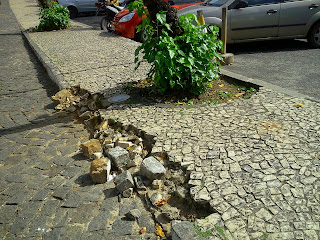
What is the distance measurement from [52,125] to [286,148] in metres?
3.64

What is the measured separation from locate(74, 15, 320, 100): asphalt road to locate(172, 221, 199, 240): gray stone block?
12.2 ft

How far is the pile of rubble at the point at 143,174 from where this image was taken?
2.95 metres

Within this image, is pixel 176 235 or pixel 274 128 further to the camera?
pixel 274 128

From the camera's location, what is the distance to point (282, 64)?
7.45m

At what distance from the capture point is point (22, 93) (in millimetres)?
6871

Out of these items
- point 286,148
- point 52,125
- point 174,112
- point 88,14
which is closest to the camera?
point 286,148

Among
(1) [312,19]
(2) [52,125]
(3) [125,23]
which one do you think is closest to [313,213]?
(2) [52,125]

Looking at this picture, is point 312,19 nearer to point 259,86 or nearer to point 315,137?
point 259,86

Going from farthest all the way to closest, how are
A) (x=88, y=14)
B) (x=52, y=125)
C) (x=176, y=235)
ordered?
(x=88, y=14) < (x=52, y=125) < (x=176, y=235)

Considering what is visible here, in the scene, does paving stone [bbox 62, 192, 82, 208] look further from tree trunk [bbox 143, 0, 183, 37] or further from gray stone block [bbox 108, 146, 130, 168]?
tree trunk [bbox 143, 0, 183, 37]

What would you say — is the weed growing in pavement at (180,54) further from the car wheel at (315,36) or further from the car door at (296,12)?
the car wheel at (315,36)

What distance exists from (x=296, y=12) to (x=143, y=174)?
7.03 meters

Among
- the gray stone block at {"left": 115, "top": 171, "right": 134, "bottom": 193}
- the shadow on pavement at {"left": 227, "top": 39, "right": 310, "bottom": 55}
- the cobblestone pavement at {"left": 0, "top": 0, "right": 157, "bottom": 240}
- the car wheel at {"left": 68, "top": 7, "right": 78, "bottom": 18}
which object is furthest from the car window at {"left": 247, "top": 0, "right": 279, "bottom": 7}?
the car wheel at {"left": 68, "top": 7, "right": 78, "bottom": 18}

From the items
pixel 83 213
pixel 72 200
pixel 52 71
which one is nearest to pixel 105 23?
pixel 52 71
